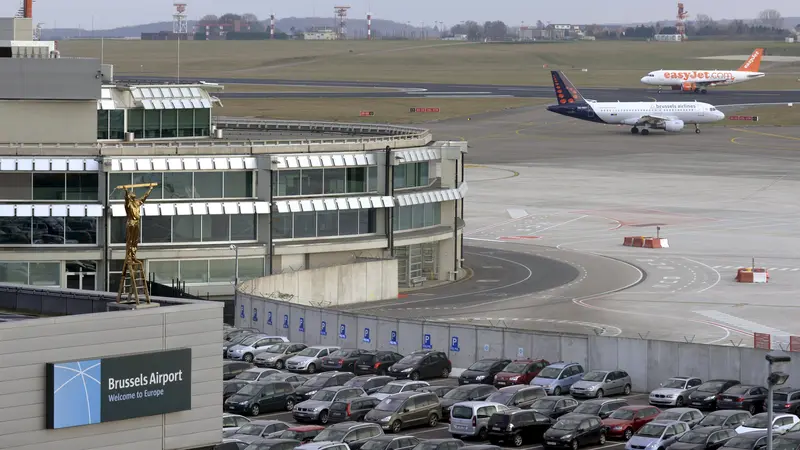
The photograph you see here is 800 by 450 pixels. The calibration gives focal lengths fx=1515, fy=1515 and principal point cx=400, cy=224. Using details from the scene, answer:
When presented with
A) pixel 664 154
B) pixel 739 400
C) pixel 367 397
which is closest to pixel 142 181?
pixel 367 397

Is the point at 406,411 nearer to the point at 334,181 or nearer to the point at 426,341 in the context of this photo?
the point at 426,341

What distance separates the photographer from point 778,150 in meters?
182

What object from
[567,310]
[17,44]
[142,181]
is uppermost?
[17,44]

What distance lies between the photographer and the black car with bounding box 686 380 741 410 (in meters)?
55.2

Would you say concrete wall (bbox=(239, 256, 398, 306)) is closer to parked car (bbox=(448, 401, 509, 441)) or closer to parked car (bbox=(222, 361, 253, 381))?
parked car (bbox=(222, 361, 253, 381))

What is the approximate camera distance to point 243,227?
84500mm

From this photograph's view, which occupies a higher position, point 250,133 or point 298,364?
point 250,133

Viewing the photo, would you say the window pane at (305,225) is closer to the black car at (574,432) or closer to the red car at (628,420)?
the red car at (628,420)

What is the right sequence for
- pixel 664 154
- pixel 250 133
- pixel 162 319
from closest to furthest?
1. pixel 162 319
2. pixel 250 133
3. pixel 664 154

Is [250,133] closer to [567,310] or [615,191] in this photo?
[567,310]

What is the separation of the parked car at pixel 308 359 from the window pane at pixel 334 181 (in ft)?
80.1

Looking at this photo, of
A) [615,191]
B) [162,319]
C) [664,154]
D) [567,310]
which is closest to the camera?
[162,319]

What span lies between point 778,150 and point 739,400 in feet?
434

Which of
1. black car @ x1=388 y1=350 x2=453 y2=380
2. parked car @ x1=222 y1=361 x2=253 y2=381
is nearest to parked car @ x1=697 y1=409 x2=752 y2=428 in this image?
black car @ x1=388 y1=350 x2=453 y2=380
